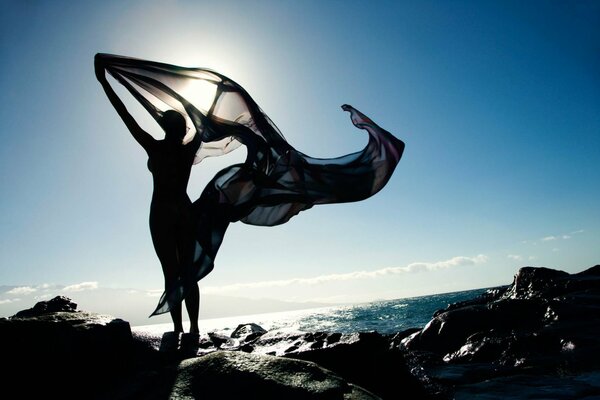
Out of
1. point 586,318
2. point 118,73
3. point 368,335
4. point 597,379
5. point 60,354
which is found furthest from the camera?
point 586,318

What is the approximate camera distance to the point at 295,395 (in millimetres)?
2727

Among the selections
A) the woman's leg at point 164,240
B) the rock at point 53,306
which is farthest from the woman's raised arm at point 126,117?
the rock at point 53,306

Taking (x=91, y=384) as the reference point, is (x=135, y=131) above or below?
above

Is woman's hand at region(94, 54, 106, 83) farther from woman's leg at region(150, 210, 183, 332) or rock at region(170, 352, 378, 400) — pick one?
rock at region(170, 352, 378, 400)

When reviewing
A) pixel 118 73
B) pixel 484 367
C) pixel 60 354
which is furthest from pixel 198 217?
pixel 484 367

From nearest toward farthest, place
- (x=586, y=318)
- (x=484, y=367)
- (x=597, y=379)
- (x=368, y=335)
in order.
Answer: (x=597, y=379)
(x=368, y=335)
(x=484, y=367)
(x=586, y=318)

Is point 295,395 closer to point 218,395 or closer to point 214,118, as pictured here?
point 218,395

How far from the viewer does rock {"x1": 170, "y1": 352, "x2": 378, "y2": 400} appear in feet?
8.80

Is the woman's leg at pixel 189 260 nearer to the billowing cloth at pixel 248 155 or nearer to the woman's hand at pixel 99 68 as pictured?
the billowing cloth at pixel 248 155

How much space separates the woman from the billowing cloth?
455 mm

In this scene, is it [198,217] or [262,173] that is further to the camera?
[262,173]

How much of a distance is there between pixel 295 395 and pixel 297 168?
3349mm

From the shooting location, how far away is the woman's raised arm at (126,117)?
175 inches

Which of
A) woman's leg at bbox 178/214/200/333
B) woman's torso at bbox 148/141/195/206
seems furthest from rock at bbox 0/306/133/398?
woman's torso at bbox 148/141/195/206
